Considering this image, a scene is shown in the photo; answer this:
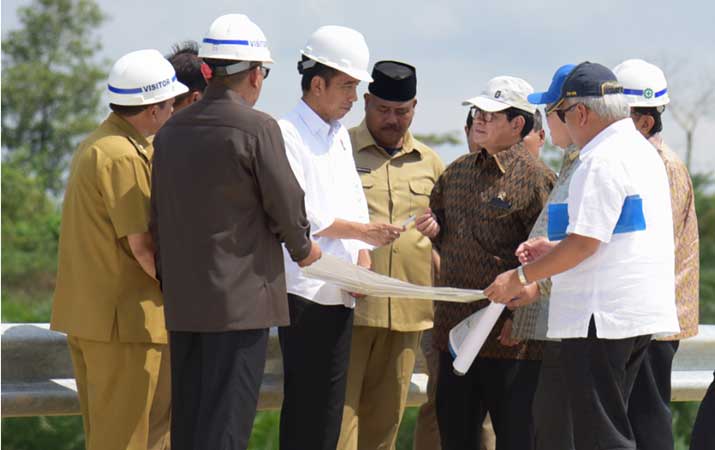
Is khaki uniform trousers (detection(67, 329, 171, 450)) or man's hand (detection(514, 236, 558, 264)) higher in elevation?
man's hand (detection(514, 236, 558, 264))

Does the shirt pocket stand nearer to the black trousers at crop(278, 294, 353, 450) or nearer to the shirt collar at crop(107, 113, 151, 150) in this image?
the black trousers at crop(278, 294, 353, 450)

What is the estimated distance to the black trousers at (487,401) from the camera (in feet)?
19.0

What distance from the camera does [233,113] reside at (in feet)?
16.2

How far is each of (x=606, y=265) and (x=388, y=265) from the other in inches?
55.6

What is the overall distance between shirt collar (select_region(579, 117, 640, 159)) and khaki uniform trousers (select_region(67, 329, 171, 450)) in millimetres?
1933

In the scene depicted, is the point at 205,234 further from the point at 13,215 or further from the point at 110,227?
the point at 13,215

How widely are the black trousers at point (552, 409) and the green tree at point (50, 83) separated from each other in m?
36.3

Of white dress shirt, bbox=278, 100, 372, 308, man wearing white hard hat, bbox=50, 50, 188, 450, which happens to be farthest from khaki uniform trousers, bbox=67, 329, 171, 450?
white dress shirt, bbox=278, 100, 372, 308

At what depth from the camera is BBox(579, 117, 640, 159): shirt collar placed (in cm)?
502

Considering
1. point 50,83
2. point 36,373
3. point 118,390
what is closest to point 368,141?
point 118,390

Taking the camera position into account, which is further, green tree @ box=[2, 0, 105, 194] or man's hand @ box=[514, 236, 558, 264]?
green tree @ box=[2, 0, 105, 194]

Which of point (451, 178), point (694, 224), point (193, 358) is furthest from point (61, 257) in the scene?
point (694, 224)

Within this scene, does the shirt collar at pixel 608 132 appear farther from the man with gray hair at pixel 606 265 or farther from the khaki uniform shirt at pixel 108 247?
the khaki uniform shirt at pixel 108 247

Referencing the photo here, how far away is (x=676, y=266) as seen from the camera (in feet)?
19.6
